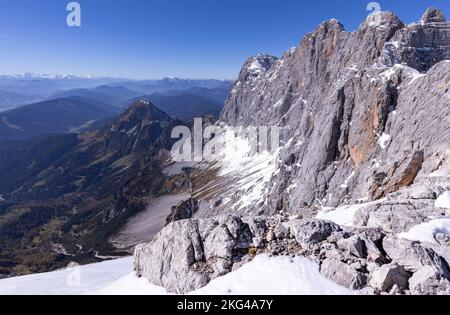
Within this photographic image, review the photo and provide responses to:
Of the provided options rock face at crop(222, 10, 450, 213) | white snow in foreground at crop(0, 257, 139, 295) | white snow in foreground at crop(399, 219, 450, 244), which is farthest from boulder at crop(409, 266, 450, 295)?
rock face at crop(222, 10, 450, 213)

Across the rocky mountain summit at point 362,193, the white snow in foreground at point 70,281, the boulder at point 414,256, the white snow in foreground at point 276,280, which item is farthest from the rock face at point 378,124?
the white snow in foreground at point 70,281

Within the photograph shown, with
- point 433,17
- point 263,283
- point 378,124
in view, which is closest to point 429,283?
point 263,283

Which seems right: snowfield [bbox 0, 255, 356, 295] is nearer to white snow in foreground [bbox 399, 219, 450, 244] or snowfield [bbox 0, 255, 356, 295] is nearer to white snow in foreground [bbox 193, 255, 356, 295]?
white snow in foreground [bbox 193, 255, 356, 295]

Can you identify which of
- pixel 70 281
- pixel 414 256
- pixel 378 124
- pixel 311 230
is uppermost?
pixel 378 124

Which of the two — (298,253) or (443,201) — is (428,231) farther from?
(298,253)

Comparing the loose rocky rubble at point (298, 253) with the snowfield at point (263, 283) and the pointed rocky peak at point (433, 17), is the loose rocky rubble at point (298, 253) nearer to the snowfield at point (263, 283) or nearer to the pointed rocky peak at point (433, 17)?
the snowfield at point (263, 283)
